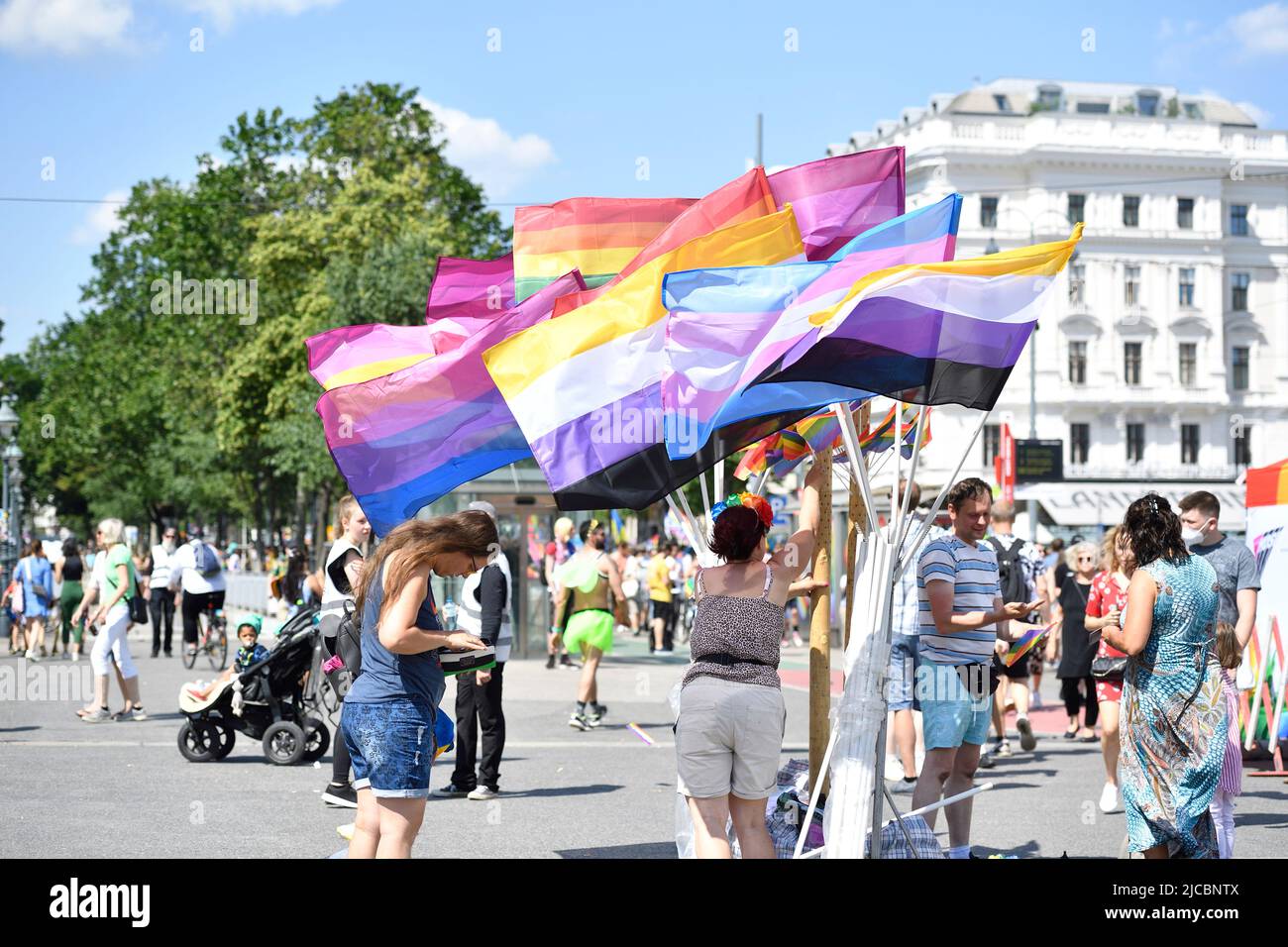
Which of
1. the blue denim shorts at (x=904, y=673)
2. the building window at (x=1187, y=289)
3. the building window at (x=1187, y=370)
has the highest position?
the building window at (x=1187, y=289)

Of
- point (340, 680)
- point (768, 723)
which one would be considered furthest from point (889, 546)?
point (340, 680)

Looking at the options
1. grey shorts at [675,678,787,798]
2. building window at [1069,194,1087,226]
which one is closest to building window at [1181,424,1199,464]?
building window at [1069,194,1087,226]

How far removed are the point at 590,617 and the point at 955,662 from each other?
7267 millimetres

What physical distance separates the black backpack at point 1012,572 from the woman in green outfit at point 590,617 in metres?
3.86

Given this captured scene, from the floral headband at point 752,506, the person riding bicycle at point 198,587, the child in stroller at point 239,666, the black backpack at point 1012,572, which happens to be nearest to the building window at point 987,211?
the person riding bicycle at point 198,587

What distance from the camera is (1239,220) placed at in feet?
259

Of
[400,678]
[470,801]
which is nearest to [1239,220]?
[470,801]

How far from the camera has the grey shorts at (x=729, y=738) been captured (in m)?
6.16

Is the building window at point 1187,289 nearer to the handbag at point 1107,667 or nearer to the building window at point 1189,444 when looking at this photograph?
the building window at point 1189,444

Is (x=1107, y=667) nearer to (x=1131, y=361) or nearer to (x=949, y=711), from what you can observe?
(x=949, y=711)
